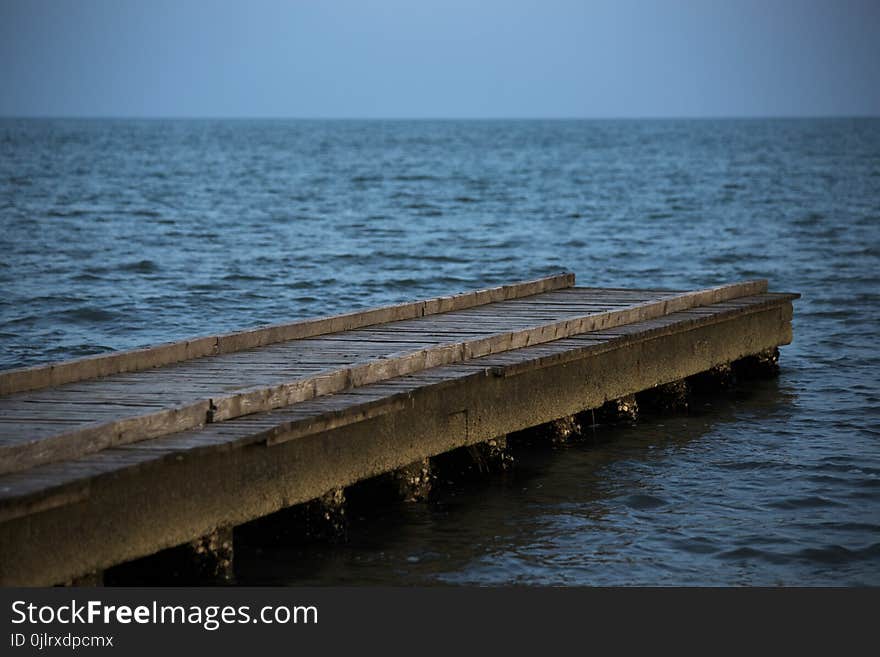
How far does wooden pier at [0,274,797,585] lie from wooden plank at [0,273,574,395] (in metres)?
0.02

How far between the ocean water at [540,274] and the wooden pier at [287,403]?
24.2 inches

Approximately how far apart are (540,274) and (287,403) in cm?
2158

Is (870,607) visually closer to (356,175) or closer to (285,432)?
(285,432)

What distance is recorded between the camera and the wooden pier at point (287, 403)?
8.08m

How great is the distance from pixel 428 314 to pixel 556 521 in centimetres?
390

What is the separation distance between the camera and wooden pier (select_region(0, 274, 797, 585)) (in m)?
8.08

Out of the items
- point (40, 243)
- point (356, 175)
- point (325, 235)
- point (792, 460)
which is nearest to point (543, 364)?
point (792, 460)

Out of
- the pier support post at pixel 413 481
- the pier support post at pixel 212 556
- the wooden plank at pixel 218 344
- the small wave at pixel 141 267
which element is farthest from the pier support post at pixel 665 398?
the small wave at pixel 141 267

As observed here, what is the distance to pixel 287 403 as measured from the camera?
994cm

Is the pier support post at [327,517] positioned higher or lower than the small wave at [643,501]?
higher

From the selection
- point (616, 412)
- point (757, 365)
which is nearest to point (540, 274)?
point (757, 365)

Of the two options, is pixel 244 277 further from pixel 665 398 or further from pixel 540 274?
pixel 665 398

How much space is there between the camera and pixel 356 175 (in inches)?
3036

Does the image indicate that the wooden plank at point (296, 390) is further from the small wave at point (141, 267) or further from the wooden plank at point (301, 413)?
the small wave at point (141, 267)
